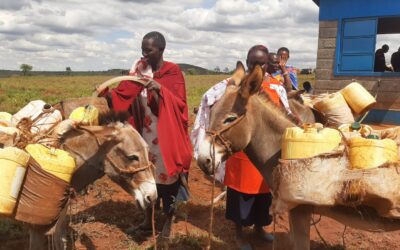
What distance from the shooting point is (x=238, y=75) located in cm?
363

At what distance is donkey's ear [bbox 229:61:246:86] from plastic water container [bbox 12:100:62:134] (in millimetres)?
1725

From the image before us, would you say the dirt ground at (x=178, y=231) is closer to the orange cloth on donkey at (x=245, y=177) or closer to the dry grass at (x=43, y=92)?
the orange cloth on donkey at (x=245, y=177)

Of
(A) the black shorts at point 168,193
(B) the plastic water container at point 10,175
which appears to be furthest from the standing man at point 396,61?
(B) the plastic water container at point 10,175

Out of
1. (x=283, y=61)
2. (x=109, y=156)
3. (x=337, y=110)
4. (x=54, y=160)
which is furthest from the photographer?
(x=283, y=61)

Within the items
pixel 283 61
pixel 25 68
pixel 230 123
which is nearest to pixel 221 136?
pixel 230 123

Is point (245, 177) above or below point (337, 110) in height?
below

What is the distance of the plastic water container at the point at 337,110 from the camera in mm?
4637

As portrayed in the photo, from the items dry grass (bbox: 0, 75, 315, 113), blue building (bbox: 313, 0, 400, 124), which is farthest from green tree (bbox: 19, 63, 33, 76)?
blue building (bbox: 313, 0, 400, 124)

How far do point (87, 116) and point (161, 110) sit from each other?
0.99 m

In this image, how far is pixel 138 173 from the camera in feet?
11.2

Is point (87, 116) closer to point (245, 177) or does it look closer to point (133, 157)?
point (133, 157)

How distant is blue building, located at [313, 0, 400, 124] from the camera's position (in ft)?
30.8

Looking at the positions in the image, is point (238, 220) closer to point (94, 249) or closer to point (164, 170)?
point (164, 170)

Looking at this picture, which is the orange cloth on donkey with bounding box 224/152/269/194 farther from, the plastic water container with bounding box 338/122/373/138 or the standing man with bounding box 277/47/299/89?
the standing man with bounding box 277/47/299/89
